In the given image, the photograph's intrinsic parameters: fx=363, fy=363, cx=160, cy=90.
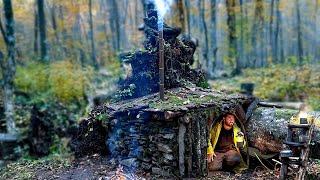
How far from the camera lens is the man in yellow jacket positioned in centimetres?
907

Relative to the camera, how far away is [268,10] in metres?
34.4

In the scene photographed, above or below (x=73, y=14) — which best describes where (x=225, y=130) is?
below

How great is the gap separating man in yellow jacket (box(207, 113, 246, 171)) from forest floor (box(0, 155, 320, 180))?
28 cm

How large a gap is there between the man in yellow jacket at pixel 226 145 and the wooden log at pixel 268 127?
383mm

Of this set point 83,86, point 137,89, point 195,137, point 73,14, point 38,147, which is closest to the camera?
point 195,137

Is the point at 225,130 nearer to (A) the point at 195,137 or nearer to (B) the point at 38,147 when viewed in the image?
(A) the point at 195,137

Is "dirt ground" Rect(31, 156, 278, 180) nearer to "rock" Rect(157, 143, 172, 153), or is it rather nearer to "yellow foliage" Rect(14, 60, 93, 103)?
"rock" Rect(157, 143, 172, 153)

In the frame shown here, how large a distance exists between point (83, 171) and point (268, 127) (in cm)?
486

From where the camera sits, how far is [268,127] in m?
9.08

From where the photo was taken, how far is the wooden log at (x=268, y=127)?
883 centimetres

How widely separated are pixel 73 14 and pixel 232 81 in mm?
17630

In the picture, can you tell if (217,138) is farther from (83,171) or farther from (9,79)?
(9,79)

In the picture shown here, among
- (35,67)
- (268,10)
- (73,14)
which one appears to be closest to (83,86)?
(35,67)

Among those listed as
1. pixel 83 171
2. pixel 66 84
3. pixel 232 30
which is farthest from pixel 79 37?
pixel 83 171
